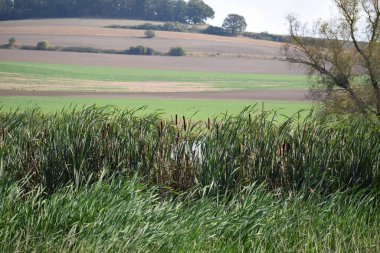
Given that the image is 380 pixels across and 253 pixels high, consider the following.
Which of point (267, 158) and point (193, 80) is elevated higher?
point (267, 158)

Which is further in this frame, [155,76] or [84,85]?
[155,76]

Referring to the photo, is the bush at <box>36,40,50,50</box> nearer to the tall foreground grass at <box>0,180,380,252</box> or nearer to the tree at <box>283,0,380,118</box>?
the tree at <box>283,0,380,118</box>

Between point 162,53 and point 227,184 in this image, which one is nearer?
point 227,184

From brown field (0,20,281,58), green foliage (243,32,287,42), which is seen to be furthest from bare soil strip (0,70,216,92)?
green foliage (243,32,287,42)

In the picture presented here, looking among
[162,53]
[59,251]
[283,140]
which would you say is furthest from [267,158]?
[162,53]

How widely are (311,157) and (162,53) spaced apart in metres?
32.2

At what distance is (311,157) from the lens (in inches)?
390

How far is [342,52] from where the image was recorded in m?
28.5

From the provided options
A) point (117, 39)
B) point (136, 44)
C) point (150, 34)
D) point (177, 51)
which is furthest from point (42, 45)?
point (177, 51)

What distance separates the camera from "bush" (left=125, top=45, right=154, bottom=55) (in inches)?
1573

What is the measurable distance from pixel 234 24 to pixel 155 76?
8848mm

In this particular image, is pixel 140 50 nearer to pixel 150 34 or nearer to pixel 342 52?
pixel 150 34

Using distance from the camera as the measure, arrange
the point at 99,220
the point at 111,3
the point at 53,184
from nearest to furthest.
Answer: the point at 99,220 → the point at 53,184 → the point at 111,3

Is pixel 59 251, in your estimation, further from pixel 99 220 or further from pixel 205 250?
pixel 205 250
